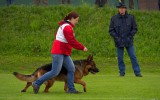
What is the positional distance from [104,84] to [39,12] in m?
17.0

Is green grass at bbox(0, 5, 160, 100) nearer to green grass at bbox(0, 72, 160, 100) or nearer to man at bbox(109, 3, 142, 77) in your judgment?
green grass at bbox(0, 72, 160, 100)

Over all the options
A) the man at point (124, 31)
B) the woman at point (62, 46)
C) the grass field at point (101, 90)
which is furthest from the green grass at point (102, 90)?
the man at point (124, 31)

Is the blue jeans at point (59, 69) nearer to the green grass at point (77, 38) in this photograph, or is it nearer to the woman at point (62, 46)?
the woman at point (62, 46)

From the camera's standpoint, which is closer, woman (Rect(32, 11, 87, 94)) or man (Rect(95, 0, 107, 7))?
woman (Rect(32, 11, 87, 94))

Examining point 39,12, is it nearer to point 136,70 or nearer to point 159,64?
point 159,64

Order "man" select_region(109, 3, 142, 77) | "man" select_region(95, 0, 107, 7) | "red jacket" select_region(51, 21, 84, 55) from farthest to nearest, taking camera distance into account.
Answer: "man" select_region(95, 0, 107, 7)
"man" select_region(109, 3, 142, 77)
"red jacket" select_region(51, 21, 84, 55)

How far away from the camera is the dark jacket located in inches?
821

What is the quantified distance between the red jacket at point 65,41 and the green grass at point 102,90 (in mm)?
1000

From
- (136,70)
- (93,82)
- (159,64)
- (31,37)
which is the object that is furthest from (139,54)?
(93,82)

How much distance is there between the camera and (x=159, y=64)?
89.5 feet

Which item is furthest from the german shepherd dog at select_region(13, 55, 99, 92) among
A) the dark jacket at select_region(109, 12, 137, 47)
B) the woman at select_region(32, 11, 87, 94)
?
the dark jacket at select_region(109, 12, 137, 47)

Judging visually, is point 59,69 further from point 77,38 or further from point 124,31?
point 77,38

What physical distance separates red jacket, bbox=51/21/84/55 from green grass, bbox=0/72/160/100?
1000 millimetres

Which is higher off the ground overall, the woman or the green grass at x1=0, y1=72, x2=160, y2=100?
the woman
